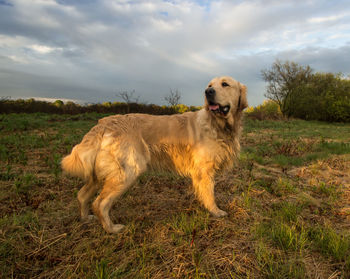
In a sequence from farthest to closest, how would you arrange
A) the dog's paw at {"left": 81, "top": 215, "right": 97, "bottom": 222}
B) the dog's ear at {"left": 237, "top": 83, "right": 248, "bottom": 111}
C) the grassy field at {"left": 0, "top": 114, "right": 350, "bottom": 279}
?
1. the dog's ear at {"left": 237, "top": 83, "right": 248, "bottom": 111}
2. the dog's paw at {"left": 81, "top": 215, "right": 97, "bottom": 222}
3. the grassy field at {"left": 0, "top": 114, "right": 350, "bottom": 279}

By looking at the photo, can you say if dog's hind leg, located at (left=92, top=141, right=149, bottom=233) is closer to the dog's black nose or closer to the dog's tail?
the dog's tail

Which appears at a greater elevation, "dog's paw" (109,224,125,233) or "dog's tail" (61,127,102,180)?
"dog's tail" (61,127,102,180)

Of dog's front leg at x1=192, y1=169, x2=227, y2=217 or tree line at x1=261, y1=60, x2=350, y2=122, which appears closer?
dog's front leg at x1=192, y1=169, x2=227, y2=217

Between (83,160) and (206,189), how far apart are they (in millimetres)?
1596

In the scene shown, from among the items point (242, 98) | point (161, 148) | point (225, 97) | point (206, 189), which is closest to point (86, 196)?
point (161, 148)

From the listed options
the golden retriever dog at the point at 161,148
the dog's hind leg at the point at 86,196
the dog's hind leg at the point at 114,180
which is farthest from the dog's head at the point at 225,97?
the dog's hind leg at the point at 86,196

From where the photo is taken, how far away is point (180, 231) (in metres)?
2.28

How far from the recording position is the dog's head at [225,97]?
2.83 meters

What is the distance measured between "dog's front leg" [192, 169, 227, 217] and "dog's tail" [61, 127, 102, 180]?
1.34m

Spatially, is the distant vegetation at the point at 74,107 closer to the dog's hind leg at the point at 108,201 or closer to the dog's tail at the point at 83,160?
the dog's tail at the point at 83,160

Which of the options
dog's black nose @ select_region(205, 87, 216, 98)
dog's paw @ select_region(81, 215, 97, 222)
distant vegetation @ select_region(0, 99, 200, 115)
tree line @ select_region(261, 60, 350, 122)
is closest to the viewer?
dog's paw @ select_region(81, 215, 97, 222)

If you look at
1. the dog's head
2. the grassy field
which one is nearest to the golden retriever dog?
the dog's head

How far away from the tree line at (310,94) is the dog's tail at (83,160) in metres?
29.9

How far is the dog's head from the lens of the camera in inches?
111
